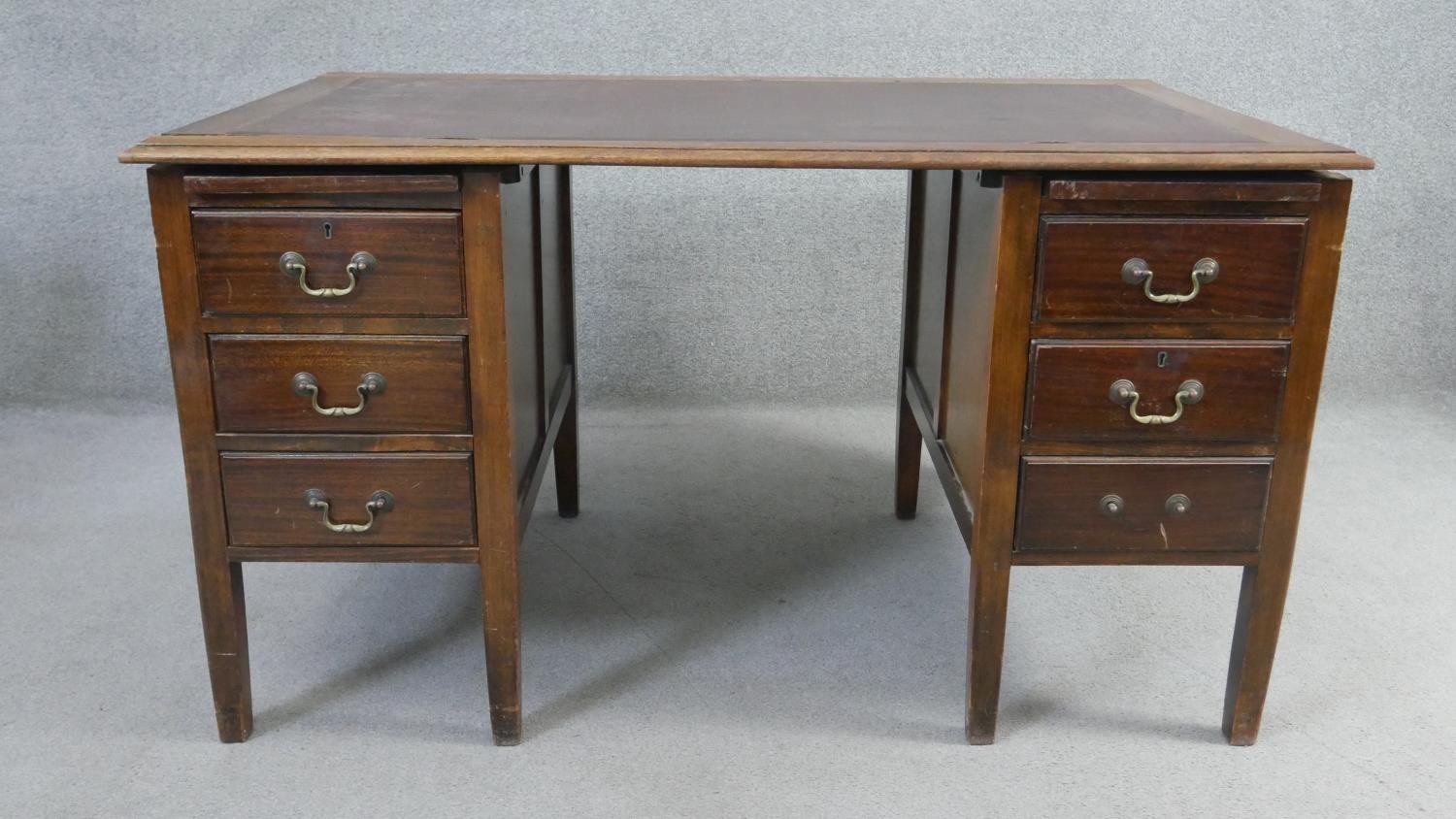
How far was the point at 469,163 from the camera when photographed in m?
1.49

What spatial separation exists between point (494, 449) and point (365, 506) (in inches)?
7.0

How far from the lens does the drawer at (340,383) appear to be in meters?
1.57

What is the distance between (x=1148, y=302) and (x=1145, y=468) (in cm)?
A: 21

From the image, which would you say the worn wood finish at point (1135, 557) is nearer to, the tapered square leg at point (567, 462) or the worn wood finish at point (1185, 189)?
the worn wood finish at point (1185, 189)

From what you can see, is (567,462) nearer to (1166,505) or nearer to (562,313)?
(562,313)

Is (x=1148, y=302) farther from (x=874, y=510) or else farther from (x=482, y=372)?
(x=874, y=510)

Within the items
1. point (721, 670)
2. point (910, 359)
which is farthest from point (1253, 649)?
point (910, 359)

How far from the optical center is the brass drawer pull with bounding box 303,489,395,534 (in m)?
1.62

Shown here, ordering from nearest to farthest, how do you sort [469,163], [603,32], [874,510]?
[469,163] < [874,510] < [603,32]

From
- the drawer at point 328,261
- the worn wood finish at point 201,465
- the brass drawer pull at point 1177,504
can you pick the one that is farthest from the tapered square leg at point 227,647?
the brass drawer pull at point 1177,504

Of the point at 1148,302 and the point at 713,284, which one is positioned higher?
the point at 1148,302

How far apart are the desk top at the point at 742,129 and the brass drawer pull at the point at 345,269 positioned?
111 millimetres

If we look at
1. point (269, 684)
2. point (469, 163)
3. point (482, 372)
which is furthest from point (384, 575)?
point (469, 163)

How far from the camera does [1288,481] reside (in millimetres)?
1624
